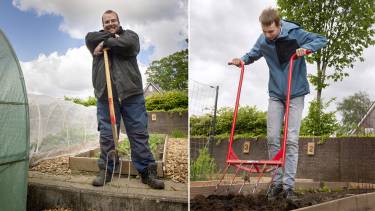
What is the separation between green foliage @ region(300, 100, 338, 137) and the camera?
11.4 ft

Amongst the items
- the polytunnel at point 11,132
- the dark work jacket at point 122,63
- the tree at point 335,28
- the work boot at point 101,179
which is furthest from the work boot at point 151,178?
the tree at point 335,28

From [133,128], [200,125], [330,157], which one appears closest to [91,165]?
[133,128]

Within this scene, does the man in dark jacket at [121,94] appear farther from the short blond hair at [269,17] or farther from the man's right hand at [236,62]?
the short blond hair at [269,17]

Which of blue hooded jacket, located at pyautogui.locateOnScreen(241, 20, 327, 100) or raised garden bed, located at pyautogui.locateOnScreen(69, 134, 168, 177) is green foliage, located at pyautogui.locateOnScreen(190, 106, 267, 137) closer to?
blue hooded jacket, located at pyautogui.locateOnScreen(241, 20, 327, 100)

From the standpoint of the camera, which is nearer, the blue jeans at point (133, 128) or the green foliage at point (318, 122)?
the blue jeans at point (133, 128)

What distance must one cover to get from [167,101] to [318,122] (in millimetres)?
1030

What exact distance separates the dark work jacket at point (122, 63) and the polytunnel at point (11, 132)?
0.59 m

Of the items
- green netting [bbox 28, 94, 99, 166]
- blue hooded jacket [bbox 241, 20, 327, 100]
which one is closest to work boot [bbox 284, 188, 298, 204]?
blue hooded jacket [bbox 241, 20, 327, 100]

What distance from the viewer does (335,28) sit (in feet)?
11.5

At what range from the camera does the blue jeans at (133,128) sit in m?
3.15

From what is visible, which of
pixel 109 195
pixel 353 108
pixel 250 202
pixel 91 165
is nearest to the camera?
pixel 109 195

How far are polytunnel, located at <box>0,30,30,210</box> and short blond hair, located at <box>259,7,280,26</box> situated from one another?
4.84ft

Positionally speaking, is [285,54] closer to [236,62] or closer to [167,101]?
[236,62]

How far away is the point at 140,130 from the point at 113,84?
0.29m
